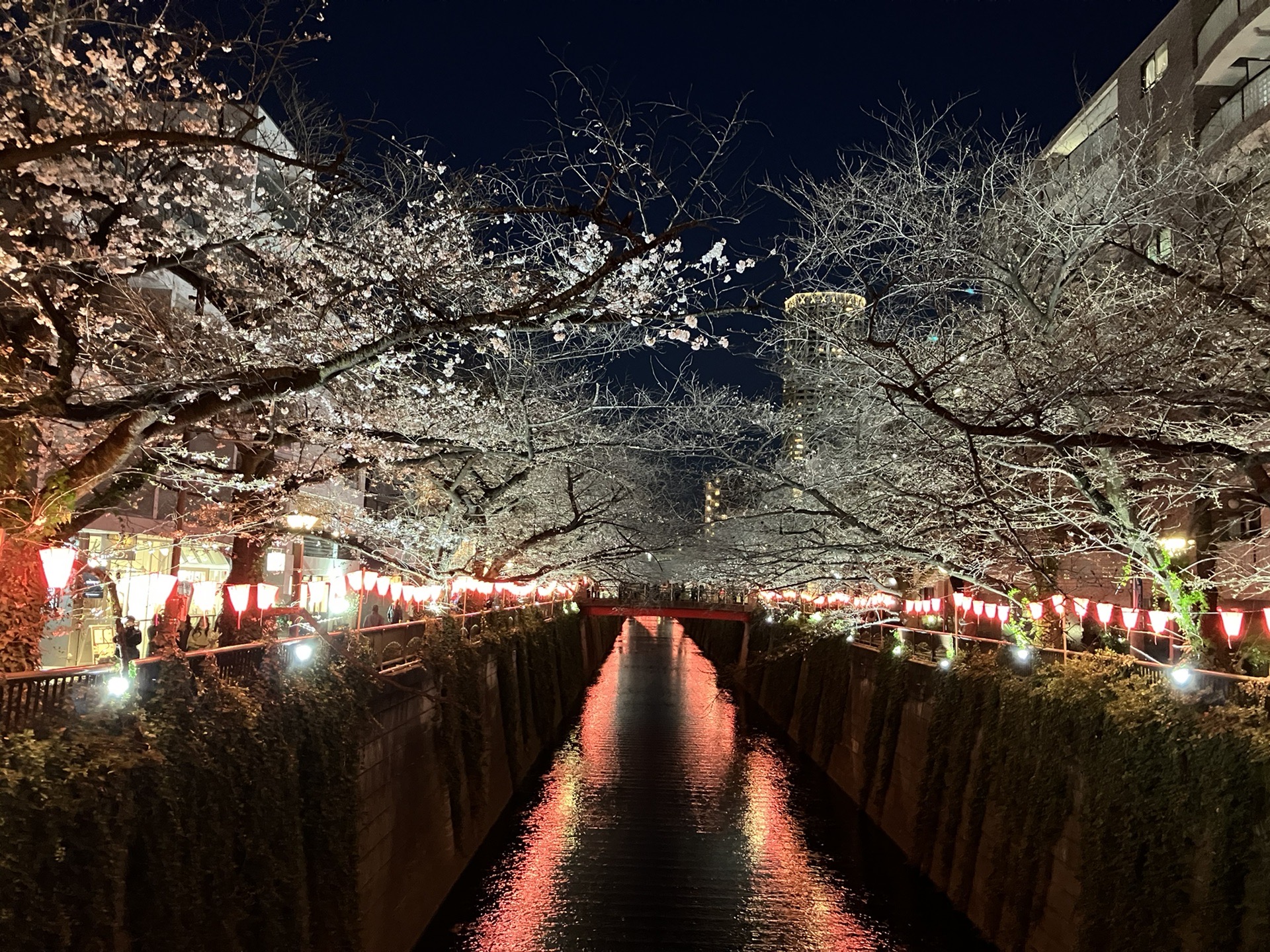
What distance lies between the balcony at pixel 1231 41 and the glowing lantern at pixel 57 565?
2640 cm

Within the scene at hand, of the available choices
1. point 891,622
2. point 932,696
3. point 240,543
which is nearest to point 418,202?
point 240,543

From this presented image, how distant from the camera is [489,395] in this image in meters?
22.0

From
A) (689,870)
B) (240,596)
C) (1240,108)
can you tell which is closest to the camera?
(240,596)

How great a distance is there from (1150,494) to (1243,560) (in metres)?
11.8

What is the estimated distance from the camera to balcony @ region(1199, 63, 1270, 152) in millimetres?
23094

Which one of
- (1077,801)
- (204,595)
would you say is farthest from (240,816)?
(1077,801)

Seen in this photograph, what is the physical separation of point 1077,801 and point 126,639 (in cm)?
1117

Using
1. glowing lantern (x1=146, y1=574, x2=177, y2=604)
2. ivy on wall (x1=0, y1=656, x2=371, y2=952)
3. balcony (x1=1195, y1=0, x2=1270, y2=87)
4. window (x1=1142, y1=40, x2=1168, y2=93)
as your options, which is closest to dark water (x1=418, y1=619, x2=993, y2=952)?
ivy on wall (x1=0, y1=656, x2=371, y2=952)

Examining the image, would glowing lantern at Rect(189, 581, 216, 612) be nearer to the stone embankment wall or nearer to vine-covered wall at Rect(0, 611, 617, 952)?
vine-covered wall at Rect(0, 611, 617, 952)

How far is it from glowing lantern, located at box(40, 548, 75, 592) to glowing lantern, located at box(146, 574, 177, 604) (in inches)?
26.9

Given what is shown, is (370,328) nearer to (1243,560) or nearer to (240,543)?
(240,543)

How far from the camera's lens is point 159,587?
945 cm

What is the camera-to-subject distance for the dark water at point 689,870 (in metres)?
15.8

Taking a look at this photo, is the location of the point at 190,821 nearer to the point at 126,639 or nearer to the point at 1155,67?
the point at 126,639
